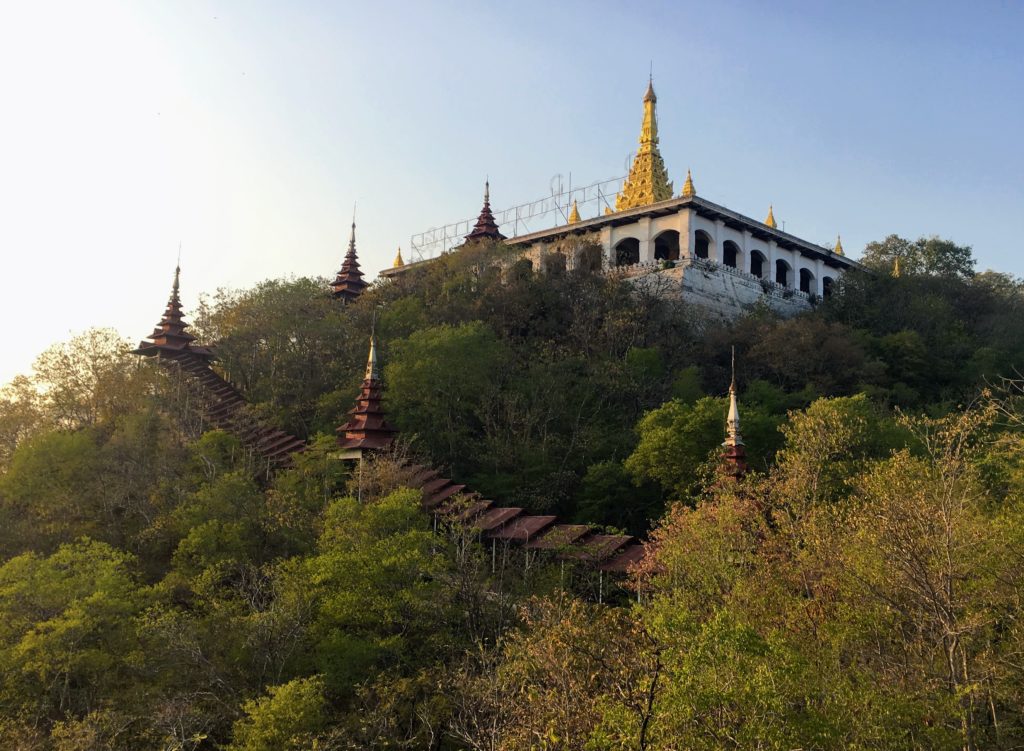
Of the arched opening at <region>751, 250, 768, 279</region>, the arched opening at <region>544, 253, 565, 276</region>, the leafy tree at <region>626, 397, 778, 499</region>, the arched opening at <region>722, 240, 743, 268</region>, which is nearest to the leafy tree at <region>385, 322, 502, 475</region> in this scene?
the leafy tree at <region>626, 397, 778, 499</region>

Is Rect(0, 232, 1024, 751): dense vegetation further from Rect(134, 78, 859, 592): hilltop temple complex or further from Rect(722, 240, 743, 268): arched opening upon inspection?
Rect(722, 240, 743, 268): arched opening

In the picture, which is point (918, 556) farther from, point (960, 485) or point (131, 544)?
point (131, 544)

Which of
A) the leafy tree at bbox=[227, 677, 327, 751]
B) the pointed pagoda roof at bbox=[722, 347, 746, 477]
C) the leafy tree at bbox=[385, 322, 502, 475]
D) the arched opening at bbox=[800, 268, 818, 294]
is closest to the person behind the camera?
the leafy tree at bbox=[227, 677, 327, 751]

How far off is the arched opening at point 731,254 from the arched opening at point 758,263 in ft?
3.56

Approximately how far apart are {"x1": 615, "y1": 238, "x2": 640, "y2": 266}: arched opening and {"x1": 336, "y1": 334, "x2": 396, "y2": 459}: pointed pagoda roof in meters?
19.8

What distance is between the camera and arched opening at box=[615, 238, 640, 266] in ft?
171

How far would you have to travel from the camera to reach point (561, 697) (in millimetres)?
15219

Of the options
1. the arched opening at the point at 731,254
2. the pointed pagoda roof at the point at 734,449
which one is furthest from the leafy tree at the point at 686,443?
the arched opening at the point at 731,254

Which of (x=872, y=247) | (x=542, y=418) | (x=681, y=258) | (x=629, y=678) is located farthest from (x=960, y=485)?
(x=872, y=247)

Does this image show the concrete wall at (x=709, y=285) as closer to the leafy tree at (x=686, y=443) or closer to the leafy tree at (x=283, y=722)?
the leafy tree at (x=686, y=443)

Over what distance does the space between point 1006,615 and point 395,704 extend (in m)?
11.3

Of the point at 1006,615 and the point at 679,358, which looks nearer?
the point at 1006,615

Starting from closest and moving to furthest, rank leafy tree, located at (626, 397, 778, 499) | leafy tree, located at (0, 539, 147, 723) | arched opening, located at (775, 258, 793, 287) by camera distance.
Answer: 1. leafy tree, located at (0, 539, 147, 723)
2. leafy tree, located at (626, 397, 778, 499)
3. arched opening, located at (775, 258, 793, 287)

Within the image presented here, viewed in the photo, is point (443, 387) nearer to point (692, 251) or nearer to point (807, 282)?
point (692, 251)
